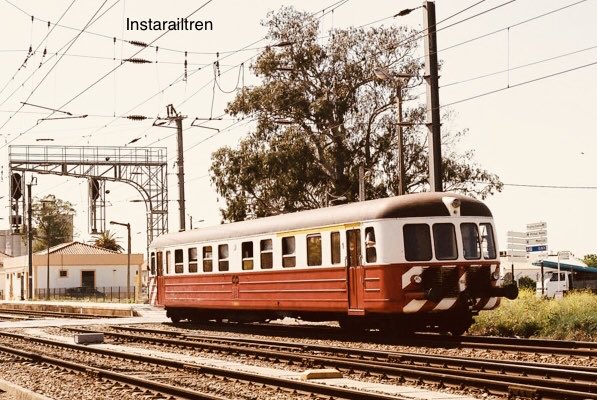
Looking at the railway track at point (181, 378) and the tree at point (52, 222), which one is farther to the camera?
the tree at point (52, 222)

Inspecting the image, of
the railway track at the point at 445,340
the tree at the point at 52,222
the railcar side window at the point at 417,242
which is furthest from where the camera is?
the tree at the point at 52,222

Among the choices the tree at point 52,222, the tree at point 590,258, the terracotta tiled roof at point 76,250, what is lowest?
the tree at point 590,258

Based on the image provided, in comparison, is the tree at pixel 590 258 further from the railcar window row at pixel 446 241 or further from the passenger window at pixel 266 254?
the railcar window row at pixel 446 241

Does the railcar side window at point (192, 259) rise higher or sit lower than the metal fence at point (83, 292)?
higher

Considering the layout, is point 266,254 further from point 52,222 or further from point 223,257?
point 52,222

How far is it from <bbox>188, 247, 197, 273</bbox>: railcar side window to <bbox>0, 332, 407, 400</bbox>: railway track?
759cm

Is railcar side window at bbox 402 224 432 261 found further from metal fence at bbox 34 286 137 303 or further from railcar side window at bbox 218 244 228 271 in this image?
metal fence at bbox 34 286 137 303

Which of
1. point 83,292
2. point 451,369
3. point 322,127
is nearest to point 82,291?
point 83,292

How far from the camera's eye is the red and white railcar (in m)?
20.8

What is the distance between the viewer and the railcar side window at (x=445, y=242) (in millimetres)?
21172

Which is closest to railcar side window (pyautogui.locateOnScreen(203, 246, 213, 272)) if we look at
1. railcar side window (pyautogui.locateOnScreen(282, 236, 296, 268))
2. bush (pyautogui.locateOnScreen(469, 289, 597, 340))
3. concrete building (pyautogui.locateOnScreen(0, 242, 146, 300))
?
railcar side window (pyautogui.locateOnScreen(282, 236, 296, 268))

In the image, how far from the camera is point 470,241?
70.8ft

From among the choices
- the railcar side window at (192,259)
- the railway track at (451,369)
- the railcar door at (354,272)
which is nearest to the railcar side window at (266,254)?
the railcar door at (354,272)

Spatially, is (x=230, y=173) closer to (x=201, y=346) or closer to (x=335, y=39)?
(x=335, y=39)
